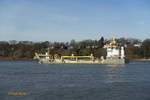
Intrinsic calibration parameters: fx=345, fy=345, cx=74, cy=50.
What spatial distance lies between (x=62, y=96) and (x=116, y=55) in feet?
294

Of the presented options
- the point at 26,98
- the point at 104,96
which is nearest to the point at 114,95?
the point at 104,96

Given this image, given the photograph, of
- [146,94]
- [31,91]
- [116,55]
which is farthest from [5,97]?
[116,55]

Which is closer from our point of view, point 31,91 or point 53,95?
point 53,95

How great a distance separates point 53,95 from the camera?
34.1 meters

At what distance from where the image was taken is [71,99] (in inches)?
1253

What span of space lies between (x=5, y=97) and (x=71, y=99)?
632 cm

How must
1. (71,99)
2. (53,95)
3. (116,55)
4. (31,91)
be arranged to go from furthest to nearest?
(116,55) < (31,91) < (53,95) < (71,99)

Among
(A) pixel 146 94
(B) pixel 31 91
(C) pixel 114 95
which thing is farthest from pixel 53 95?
(A) pixel 146 94

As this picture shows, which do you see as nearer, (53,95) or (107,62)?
(53,95)

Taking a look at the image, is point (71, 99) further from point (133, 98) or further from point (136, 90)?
point (136, 90)

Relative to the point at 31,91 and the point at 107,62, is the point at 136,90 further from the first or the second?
the point at 107,62

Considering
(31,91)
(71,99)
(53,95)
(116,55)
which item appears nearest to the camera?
(71,99)

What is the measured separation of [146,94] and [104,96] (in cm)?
447

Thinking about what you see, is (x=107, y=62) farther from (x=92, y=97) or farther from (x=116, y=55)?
(x=92, y=97)
